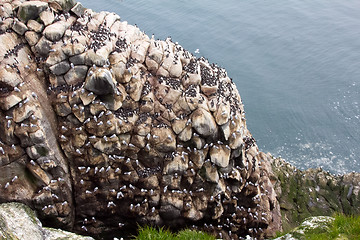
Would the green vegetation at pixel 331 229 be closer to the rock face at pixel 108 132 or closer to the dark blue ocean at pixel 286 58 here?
the rock face at pixel 108 132

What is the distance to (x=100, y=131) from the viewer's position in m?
21.2

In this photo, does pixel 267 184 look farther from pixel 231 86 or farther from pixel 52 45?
pixel 52 45

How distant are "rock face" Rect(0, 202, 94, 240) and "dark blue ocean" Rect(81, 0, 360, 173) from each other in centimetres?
3988

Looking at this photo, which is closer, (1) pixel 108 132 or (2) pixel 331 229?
(2) pixel 331 229

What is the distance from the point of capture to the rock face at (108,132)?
20.1 meters

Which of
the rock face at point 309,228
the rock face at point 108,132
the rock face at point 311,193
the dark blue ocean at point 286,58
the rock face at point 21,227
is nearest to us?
the rock face at point 21,227

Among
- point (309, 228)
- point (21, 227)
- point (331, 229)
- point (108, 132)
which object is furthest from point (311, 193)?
point (21, 227)

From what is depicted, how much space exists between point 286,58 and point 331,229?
62.2 m

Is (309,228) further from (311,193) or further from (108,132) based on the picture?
(311,193)

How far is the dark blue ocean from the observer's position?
53469 mm

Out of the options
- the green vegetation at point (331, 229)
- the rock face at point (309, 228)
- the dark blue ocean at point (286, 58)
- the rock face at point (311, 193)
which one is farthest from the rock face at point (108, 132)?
the dark blue ocean at point (286, 58)

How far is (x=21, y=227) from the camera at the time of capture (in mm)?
14359

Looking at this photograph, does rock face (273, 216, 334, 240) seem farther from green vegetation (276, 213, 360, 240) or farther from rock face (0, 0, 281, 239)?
rock face (0, 0, 281, 239)

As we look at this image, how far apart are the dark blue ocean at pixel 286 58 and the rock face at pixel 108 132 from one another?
2925 centimetres
